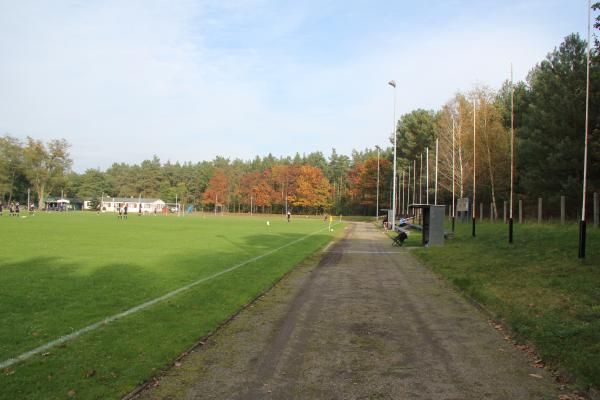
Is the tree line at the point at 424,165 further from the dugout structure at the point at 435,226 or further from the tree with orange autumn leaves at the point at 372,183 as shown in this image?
the dugout structure at the point at 435,226

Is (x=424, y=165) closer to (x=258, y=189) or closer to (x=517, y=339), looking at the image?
(x=258, y=189)

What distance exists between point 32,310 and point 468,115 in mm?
48919

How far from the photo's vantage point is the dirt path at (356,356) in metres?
4.96

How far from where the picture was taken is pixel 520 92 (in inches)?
Answer: 1891

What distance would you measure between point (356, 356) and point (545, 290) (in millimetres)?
5718

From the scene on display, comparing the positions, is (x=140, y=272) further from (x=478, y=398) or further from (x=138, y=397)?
(x=478, y=398)

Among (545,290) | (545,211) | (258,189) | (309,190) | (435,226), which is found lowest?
(545,290)

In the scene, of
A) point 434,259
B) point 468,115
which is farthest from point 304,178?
point 434,259

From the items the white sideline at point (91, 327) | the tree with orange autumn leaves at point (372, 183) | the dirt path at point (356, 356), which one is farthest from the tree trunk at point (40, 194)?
the dirt path at point (356, 356)

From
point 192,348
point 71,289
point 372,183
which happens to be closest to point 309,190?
→ point 372,183

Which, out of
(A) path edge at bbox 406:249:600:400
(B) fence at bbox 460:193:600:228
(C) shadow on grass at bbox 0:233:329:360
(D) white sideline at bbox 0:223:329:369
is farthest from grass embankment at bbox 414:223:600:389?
(B) fence at bbox 460:193:600:228

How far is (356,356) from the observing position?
6105mm

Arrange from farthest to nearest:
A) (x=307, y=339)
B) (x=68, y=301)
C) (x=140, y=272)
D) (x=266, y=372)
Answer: (x=140, y=272) < (x=68, y=301) < (x=307, y=339) < (x=266, y=372)

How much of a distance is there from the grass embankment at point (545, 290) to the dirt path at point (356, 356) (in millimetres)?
437
